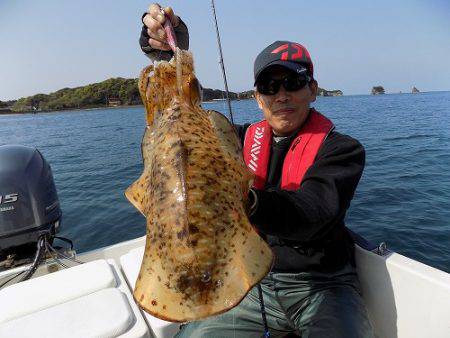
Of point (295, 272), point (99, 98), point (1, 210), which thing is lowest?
point (295, 272)

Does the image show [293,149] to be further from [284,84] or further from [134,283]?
[134,283]

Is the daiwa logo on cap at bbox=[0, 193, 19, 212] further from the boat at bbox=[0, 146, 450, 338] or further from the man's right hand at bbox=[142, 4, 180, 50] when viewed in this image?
the man's right hand at bbox=[142, 4, 180, 50]

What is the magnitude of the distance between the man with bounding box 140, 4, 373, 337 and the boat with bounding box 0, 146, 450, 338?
40 centimetres

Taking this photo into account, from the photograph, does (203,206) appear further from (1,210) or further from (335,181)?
(1,210)

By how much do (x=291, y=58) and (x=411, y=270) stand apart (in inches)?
95.0

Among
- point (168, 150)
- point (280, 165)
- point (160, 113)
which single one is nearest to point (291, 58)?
point (280, 165)

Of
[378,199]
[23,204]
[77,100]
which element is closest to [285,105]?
[23,204]

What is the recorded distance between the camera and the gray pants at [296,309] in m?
3.02

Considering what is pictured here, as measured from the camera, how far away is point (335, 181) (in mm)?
2904

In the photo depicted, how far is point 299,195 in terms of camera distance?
2637 mm

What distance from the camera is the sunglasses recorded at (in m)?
3.50

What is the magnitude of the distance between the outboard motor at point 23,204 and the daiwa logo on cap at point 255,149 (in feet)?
10.4

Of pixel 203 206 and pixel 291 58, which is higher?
pixel 291 58

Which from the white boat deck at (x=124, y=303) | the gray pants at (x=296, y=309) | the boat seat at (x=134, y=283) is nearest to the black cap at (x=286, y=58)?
Result: the gray pants at (x=296, y=309)
